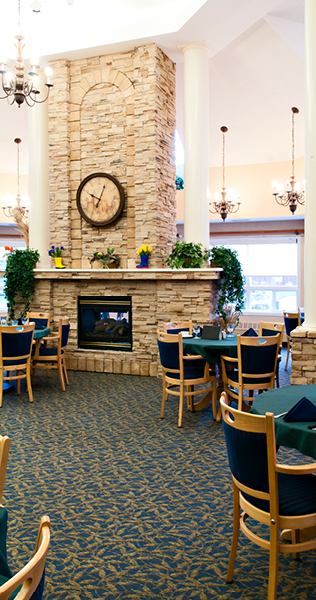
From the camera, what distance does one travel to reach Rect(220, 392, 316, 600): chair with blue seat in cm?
204

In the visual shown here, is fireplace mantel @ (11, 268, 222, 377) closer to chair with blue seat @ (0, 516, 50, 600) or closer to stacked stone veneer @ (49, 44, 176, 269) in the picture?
stacked stone veneer @ (49, 44, 176, 269)

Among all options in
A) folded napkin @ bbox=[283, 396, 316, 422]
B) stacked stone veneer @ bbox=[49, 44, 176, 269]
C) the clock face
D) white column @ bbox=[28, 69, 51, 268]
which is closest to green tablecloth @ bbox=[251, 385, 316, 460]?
folded napkin @ bbox=[283, 396, 316, 422]

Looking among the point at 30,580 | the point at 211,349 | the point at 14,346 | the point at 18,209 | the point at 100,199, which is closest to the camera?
the point at 30,580

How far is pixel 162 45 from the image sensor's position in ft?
24.1

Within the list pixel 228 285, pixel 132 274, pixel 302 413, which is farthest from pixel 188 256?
pixel 302 413

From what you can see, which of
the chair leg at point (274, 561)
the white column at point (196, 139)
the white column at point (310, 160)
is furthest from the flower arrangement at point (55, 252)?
the chair leg at point (274, 561)

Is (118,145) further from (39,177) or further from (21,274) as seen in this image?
(21,274)

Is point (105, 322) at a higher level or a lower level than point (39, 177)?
lower

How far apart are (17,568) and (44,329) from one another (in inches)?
165

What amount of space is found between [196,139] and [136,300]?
268cm

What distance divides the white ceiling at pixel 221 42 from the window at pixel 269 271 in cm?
219

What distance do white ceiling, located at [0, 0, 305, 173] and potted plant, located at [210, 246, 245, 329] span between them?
3.27m

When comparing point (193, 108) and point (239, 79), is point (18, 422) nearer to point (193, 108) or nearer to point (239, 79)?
point (193, 108)

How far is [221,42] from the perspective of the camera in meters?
7.25
